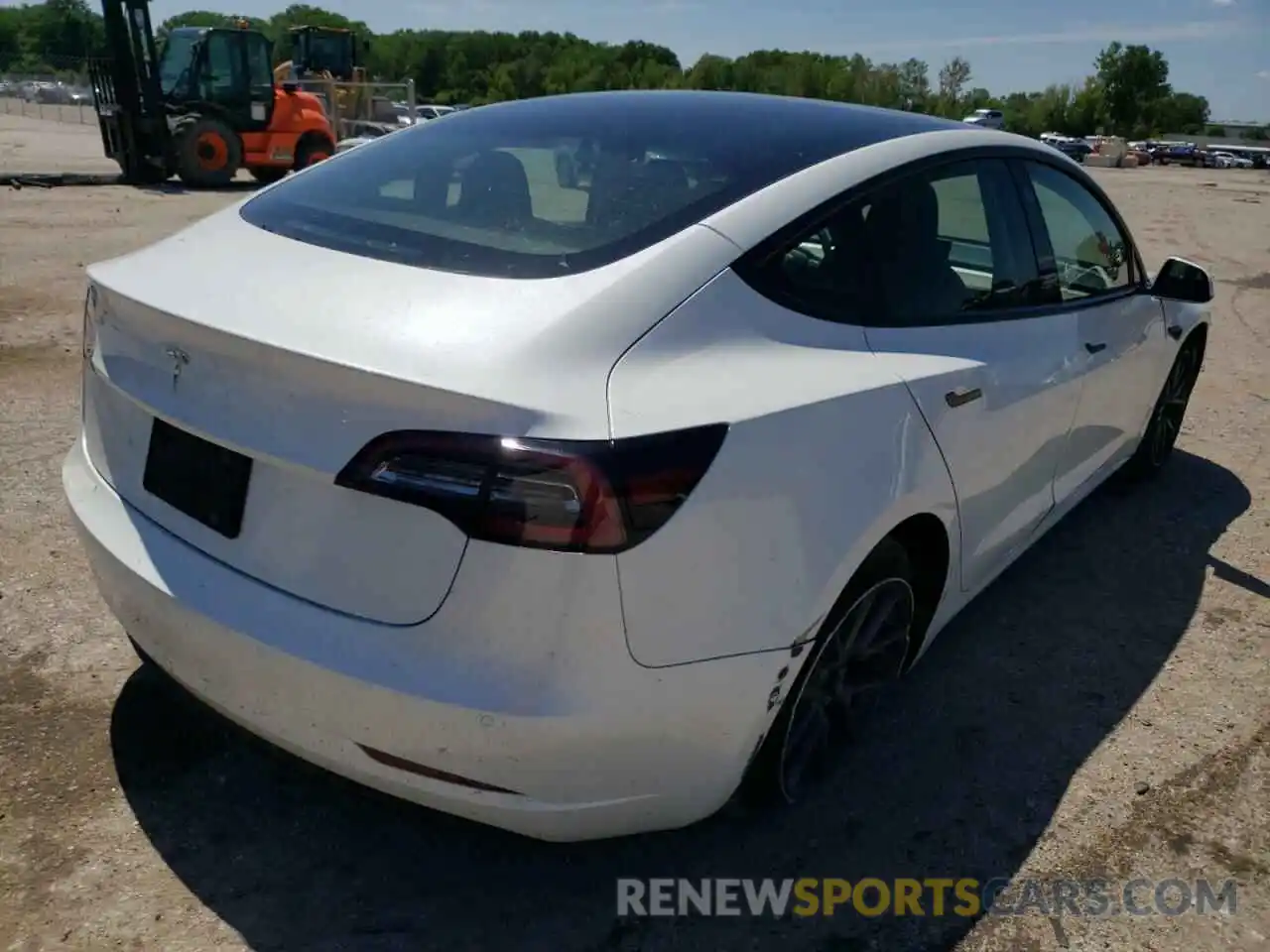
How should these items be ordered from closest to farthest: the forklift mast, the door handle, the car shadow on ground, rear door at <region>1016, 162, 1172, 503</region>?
the car shadow on ground
the door handle
rear door at <region>1016, 162, 1172, 503</region>
the forklift mast

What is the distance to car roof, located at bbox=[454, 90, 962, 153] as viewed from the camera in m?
2.75

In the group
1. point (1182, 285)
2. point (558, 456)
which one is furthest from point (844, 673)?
point (1182, 285)

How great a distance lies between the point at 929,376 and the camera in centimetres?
245

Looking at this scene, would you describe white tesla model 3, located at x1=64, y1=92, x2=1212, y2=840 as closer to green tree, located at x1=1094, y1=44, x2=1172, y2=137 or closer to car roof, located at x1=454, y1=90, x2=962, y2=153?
car roof, located at x1=454, y1=90, x2=962, y2=153

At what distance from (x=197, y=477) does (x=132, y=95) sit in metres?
17.4

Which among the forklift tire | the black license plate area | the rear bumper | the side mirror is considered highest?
the side mirror

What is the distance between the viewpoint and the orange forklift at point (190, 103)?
16484mm

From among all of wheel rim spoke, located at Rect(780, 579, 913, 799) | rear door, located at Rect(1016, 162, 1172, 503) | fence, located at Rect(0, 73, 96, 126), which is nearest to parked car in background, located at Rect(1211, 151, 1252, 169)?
fence, located at Rect(0, 73, 96, 126)

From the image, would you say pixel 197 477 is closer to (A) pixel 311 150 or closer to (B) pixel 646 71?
(A) pixel 311 150

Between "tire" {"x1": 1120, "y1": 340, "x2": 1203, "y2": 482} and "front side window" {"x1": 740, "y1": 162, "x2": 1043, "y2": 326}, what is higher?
"front side window" {"x1": 740, "y1": 162, "x2": 1043, "y2": 326}

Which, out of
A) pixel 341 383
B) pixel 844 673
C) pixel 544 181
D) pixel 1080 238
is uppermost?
pixel 544 181

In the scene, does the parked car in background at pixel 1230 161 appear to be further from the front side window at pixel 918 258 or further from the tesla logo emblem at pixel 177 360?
the tesla logo emblem at pixel 177 360

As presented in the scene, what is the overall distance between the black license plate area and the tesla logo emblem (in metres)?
0.10

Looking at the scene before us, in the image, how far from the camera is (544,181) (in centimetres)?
259
